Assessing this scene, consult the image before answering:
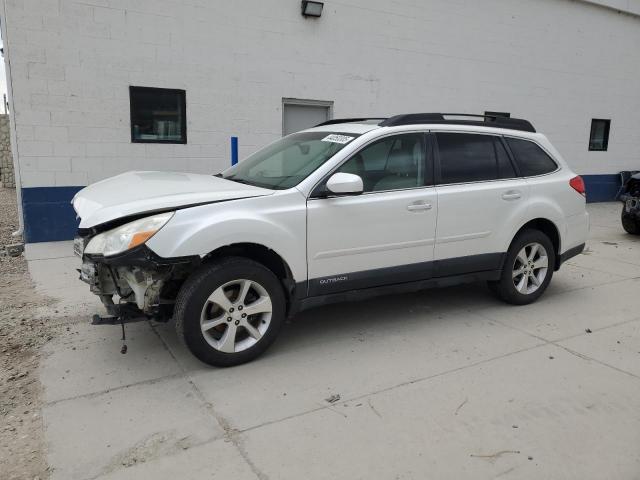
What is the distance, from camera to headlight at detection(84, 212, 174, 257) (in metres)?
3.38

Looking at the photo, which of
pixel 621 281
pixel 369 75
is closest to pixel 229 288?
pixel 621 281

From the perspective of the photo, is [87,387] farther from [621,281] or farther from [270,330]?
[621,281]

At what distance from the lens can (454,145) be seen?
480 cm

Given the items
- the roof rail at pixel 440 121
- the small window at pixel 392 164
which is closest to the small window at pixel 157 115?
the roof rail at pixel 440 121

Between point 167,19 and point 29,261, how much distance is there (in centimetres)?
410

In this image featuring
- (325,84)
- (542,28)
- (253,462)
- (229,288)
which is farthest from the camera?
(542,28)

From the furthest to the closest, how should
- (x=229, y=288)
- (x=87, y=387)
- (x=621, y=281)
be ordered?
(x=621, y=281), (x=229, y=288), (x=87, y=387)

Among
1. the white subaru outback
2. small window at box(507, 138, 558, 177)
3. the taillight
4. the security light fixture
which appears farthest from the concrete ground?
the security light fixture

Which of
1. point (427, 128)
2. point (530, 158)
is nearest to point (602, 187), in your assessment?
point (530, 158)

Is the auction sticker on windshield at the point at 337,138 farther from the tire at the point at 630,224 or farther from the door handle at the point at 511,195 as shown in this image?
the tire at the point at 630,224

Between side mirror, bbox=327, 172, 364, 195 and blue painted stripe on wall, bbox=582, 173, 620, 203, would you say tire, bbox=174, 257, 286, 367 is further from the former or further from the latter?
blue painted stripe on wall, bbox=582, 173, 620, 203

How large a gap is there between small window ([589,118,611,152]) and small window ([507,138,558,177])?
10095 millimetres

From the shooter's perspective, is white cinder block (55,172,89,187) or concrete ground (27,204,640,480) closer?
concrete ground (27,204,640,480)

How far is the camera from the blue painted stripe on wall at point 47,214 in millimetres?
7652
